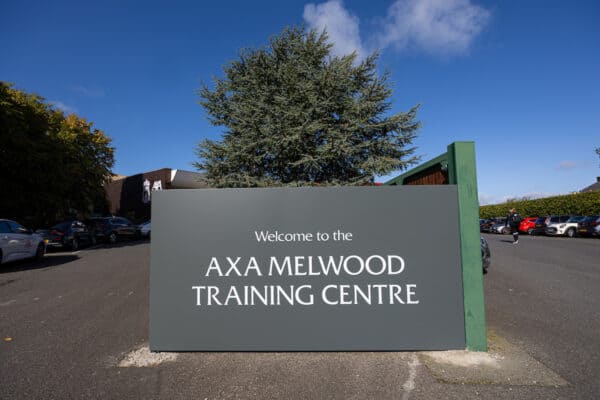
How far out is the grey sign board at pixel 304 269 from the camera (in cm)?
349

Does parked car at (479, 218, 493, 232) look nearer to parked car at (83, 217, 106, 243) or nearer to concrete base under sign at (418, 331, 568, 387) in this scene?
parked car at (83, 217, 106, 243)

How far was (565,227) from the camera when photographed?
22.0 m

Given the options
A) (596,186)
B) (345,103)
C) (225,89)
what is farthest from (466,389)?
(596,186)

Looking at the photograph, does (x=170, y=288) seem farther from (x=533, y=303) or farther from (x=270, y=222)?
(x=533, y=303)

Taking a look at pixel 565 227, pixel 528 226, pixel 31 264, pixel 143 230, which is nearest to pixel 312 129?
pixel 31 264

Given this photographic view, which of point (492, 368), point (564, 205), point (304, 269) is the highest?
point (564, 205)

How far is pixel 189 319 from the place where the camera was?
139 inches

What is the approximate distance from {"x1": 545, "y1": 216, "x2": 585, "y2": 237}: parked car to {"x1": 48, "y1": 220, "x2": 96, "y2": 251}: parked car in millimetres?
28555

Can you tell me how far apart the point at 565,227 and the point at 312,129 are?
808 inches

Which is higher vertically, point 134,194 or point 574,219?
point 134,194

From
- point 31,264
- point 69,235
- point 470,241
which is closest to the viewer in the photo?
point 470,241

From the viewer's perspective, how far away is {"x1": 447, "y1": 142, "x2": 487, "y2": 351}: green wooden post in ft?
11.4

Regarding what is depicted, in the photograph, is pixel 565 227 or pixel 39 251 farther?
pixel 565 227

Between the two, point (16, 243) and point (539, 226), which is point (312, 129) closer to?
point (16, 243)
